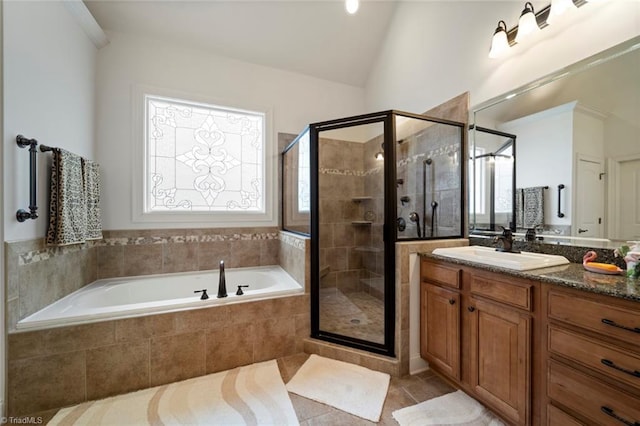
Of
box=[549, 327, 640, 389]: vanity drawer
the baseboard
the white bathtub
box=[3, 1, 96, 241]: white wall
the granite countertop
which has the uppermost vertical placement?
box=[3, 1, 96, 241]: white wall

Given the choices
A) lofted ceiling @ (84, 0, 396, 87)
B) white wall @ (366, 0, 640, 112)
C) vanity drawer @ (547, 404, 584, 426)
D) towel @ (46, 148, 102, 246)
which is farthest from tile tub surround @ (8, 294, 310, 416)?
lofted ceiling @ (84, 0, 396, 87)

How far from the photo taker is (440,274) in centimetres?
171

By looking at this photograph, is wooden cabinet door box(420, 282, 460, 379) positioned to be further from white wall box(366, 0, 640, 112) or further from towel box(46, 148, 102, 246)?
towel box(46, 148, 102, 246)

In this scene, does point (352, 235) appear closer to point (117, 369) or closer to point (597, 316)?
point (597, 316)

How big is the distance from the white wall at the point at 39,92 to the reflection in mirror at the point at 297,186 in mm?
1931

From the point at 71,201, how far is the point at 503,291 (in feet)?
9.90

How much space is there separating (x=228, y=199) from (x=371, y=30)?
2685 millimetres

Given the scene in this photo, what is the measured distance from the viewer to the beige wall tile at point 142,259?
2.49 m

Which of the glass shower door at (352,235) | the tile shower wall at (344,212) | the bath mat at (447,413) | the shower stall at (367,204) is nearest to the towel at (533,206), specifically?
the shower stall at (367,204)

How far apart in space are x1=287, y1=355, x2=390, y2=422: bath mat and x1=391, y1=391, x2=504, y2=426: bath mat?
0.16 m

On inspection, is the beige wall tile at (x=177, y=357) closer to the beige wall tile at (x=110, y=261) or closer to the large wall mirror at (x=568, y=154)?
the beige wall tile at (x=110, y=261)

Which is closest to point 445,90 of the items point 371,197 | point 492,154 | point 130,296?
point 492,154

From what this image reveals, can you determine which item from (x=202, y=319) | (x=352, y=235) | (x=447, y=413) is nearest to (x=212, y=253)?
(x=202, y=319)

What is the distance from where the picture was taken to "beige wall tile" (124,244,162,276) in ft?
8.18
